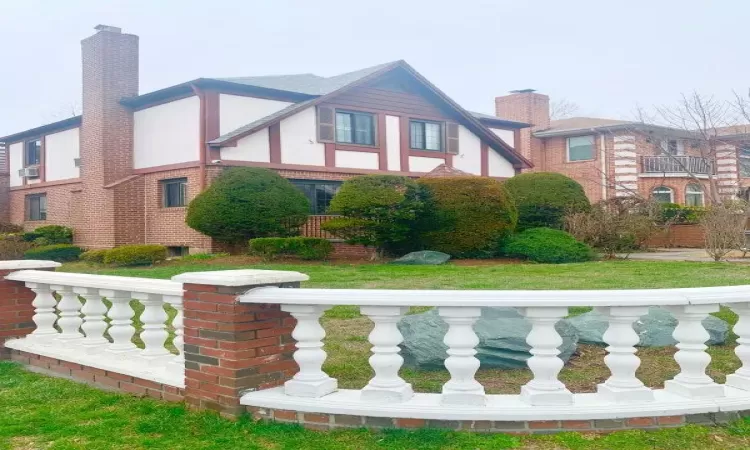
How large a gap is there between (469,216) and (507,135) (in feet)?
40.4

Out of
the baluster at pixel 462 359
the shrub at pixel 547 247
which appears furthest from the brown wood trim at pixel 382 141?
the baluster at pixel 462 359

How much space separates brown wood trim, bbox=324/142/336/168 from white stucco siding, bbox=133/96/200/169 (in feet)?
12.9

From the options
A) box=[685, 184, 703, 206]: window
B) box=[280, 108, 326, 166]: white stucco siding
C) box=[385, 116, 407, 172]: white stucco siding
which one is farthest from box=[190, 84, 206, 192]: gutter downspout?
box=[685, 184, 703, 206]: window

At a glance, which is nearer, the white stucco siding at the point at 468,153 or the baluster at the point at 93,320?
the baluster at the point at 93,320

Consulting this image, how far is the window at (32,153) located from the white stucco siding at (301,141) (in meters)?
12.6

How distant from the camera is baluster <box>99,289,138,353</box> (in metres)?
5.08

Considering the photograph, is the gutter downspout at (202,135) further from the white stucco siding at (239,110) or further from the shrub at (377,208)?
the shrub at (377,208)

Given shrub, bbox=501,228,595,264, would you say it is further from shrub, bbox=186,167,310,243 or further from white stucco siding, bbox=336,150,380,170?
white stucco siding, bbox=336,150,380,170

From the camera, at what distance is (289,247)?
16.4 meters

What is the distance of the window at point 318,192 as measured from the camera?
2068 cm

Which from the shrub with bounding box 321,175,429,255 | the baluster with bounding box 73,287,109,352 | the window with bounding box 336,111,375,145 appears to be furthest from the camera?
the window with bounding box 336,111,375,145

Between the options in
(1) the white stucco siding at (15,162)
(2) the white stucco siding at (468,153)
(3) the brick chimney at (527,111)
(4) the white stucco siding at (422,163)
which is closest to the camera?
(4) the white stucco siding at (422,163)

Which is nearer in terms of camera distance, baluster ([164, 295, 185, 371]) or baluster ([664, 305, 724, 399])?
baluster ([664, 305, 724, 399])

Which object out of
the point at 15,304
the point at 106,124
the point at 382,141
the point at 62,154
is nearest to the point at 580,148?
the point at 382,141
